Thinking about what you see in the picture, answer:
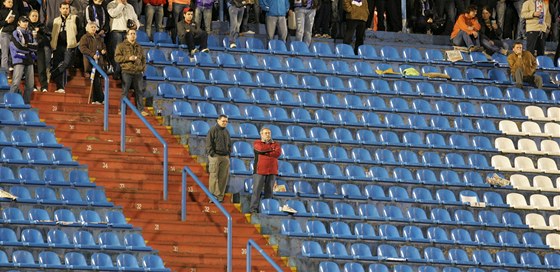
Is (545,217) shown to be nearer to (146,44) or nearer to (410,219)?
(410,219)

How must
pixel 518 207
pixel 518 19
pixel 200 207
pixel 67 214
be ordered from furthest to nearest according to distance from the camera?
pixel 518 19
pixel 518 207
pixel 200 207
pixel 67 214

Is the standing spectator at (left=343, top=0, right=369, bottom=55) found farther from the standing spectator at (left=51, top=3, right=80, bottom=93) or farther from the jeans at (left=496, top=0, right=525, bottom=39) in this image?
the standing spectator at (left=51, top=3, right=80, bottom=93)

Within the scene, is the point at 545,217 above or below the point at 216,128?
A: below

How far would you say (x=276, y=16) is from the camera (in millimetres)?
32781

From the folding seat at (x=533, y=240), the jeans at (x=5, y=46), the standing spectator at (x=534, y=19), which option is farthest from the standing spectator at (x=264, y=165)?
the standing spectator at (x=534, y=19)

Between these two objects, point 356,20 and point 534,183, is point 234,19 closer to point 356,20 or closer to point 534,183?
point 356,20

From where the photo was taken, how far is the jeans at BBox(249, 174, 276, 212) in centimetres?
2762

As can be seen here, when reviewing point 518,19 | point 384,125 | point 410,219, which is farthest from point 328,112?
point 518,19

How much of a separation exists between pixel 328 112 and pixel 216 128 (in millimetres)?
3707

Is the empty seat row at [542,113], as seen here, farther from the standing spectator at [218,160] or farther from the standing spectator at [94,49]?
the standing spectator at [94,49]

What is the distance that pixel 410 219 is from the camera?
2866 cm

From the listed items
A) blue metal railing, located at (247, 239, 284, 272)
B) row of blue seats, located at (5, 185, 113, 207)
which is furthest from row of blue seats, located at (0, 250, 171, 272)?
row of blue seats, located at (5, 185, 113, 207)

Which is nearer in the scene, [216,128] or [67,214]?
[67,214]

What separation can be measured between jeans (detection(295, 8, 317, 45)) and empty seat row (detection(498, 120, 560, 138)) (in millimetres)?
4075
